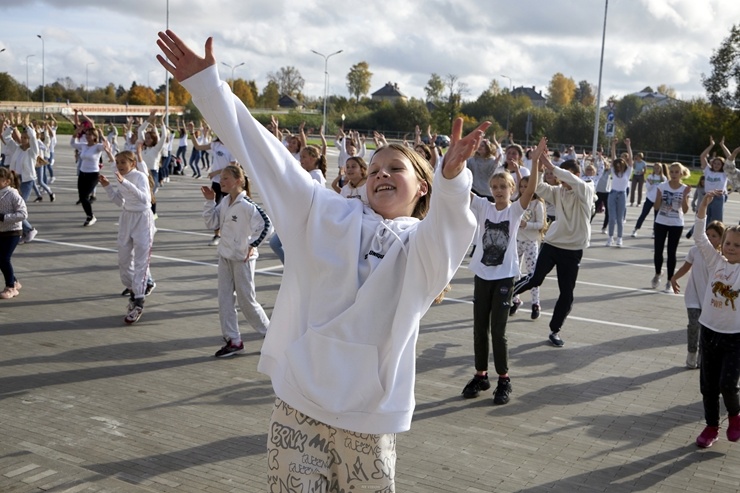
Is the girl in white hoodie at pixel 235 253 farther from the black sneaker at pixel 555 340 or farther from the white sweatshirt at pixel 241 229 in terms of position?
the black sneaker at pixel 555 340

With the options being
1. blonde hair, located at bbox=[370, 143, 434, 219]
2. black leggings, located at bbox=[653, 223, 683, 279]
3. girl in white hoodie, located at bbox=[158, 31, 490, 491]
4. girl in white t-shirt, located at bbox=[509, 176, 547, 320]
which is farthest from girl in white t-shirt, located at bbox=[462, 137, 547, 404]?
black leggings, located at bbox=[653, 223, 683, 279]

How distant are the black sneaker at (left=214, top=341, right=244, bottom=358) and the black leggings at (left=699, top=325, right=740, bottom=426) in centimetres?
426

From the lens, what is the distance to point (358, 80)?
120875 millimetres

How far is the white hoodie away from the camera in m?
2.85

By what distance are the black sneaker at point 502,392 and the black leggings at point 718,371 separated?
157 centimetres

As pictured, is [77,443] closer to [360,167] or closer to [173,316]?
[173,316]

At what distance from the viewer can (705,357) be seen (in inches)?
243

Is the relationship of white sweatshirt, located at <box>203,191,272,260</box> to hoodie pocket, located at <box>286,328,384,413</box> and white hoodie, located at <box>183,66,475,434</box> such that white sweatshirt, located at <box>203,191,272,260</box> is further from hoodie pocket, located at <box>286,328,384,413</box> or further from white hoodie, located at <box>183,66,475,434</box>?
hoodie pocket, located at <box>286,328,384,413</box>

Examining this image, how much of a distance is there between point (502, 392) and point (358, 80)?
384 ft

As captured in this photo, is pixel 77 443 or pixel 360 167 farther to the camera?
pixel 360 167

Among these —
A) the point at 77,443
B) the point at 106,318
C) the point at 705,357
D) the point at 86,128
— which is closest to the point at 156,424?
the point at 77,443

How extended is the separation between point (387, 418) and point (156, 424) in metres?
3.57

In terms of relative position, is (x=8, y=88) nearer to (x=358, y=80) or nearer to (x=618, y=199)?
(x=358, y=80)

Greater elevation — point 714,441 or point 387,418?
point 387,418
